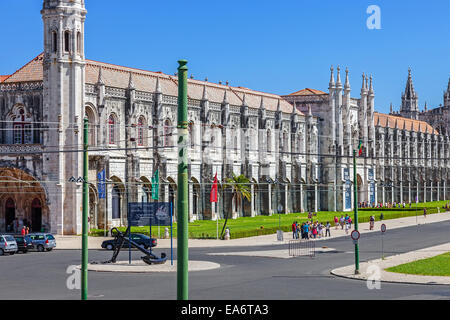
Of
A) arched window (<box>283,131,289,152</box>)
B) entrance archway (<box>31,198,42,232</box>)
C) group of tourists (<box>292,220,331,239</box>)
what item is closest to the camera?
group of tourists (<box>292,220,331,239</box>)

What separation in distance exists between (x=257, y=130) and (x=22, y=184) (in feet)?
100

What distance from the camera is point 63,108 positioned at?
58.6 metres

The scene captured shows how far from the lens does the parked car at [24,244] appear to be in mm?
47438

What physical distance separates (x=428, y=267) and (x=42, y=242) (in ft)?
79.3

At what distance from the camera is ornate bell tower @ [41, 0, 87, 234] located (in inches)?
2292

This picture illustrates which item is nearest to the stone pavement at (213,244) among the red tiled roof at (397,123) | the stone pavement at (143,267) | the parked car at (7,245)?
the stone pavement at (143,267)

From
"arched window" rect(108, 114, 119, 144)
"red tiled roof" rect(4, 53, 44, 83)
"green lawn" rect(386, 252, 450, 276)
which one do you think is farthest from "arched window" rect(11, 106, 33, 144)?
"green lawn" rect(386, 252, 450, 276)

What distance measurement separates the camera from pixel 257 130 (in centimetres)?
8400

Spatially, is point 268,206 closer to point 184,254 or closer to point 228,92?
point 228,92

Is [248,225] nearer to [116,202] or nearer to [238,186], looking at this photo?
[238,186]

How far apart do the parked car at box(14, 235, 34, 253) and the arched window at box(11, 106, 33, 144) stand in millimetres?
15039

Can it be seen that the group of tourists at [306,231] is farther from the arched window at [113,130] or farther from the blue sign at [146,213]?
the blue sign at [146,213]

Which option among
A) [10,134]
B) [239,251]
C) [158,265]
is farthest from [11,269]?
[10,134]

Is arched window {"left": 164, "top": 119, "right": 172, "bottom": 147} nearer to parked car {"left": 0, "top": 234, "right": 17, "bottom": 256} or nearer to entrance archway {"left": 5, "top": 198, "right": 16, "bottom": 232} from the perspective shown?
entrance archway {"left": 5, "top": 198, "right": 16, "bottom": 232}
